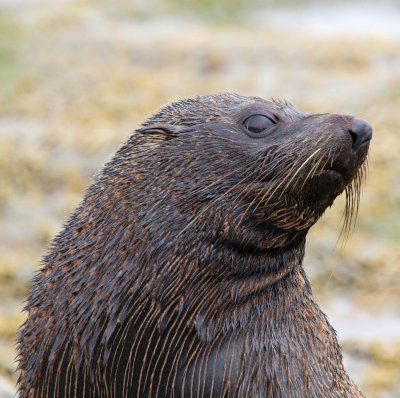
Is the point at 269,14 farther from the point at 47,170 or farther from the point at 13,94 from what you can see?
the point at 47,170

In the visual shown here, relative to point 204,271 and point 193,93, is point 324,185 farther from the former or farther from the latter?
point 193,93

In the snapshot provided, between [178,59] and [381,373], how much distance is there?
28.5 ft

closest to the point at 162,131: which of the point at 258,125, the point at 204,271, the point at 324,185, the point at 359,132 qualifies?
the point at 258,125

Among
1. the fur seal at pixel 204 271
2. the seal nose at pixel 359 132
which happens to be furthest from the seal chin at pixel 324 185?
the seal nose at pixel 359 132

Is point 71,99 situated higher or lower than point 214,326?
lower

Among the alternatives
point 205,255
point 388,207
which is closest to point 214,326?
point 205,255

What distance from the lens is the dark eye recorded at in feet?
14.0

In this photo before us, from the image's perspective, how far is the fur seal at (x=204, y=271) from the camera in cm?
407

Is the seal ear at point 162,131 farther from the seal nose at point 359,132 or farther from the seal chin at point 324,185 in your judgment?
the seal nose at point 359,132

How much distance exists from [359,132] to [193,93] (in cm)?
927

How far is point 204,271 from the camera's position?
411 cm

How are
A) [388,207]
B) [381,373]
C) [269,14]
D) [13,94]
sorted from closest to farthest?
[381,373], [388,207], [13,94], [269,14]

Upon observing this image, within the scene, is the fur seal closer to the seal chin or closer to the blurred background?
the seal chin

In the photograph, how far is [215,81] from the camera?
1369 cm
